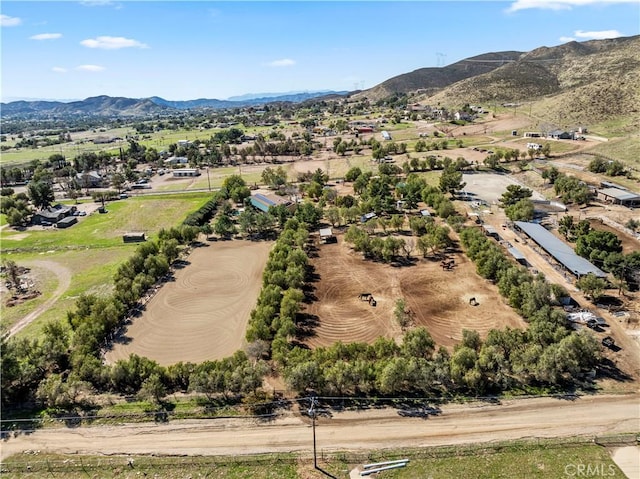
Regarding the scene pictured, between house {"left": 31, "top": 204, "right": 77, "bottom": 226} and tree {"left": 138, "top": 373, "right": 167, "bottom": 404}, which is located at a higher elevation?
house {"left": 31, "top": 204, "right": 77, "bottom": 226}

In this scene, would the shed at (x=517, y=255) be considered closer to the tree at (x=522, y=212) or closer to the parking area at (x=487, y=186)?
the tree at (x=522, y=212)

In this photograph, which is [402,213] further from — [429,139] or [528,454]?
[429,139]

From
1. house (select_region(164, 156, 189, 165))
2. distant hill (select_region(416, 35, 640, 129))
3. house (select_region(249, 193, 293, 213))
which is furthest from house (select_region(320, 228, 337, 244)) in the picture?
distant hill (select_region(416, 35, 640, 129))

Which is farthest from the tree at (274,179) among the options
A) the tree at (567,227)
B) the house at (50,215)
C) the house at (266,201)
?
the tree at (567,227)

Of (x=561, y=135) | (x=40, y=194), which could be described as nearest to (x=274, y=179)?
(x=40, y=194)

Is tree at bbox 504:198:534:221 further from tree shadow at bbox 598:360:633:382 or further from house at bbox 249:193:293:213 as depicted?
house at bbox 249:193:293:213

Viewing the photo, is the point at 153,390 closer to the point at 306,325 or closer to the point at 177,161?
the point at 306,325
